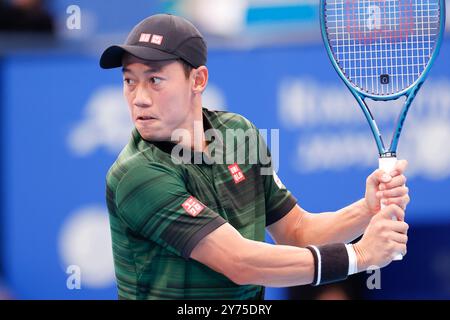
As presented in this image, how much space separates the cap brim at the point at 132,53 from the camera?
131 inches

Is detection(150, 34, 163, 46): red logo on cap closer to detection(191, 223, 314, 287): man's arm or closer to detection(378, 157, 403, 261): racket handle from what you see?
detection(191, 223, 314, 287): man's arm

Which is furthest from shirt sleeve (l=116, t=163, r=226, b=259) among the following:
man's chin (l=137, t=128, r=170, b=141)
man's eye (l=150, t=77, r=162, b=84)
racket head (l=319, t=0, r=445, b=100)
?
racket head (l=319, t=0, r=445, b=100)

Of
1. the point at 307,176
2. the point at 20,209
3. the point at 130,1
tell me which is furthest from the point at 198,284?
the point at 130,1

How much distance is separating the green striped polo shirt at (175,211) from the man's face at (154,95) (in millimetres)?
62

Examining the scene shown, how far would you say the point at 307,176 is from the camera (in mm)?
5074

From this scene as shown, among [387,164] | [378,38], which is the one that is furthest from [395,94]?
[378,38]

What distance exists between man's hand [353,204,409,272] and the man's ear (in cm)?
82

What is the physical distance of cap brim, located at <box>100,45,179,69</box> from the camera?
10.9ft

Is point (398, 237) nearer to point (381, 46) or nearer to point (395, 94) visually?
point (395, 94)

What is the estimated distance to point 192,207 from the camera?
3.31 metres

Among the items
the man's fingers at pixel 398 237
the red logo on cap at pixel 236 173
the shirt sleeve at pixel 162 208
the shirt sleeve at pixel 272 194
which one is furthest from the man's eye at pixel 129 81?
the man's fingers at pixel 398 237
